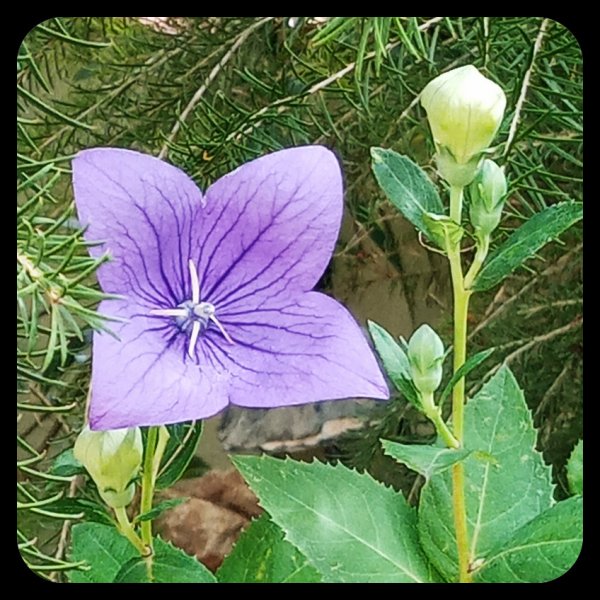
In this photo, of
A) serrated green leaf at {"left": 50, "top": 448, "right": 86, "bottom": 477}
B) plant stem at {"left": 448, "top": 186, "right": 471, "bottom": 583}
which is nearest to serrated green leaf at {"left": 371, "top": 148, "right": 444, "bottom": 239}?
plant stem at {"left": 448, "top": 186, "right": 471, "bottom": 583}

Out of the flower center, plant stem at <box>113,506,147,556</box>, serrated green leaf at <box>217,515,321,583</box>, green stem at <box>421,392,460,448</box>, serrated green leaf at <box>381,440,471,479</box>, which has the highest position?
the flower center

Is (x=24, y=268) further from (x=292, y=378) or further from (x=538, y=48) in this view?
(x=538, y=48)

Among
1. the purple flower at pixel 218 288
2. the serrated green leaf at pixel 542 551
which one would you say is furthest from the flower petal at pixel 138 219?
the serrated green leaf at pixel 542 551

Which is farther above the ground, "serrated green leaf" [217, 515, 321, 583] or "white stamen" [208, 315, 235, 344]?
"white stamen" [208, 315, 235, 344]

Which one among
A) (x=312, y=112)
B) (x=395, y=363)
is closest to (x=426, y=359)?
(x=395, y=363)

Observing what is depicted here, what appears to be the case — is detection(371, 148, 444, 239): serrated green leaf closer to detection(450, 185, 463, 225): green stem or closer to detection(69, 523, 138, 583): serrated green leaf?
detection(450, 185, 463, 225): green stem
